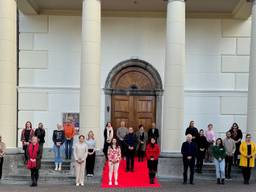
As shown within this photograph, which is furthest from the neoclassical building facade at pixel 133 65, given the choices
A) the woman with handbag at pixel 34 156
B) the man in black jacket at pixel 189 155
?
the woman with handbag at pixel 34 156

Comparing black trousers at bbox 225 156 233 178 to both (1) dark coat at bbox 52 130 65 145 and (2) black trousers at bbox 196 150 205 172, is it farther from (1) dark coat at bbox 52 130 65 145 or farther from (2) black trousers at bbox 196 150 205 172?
(1) dark coat at bbox 52 130 65 145

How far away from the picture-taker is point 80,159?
1509 centimetres

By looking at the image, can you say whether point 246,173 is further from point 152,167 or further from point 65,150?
point 65,150

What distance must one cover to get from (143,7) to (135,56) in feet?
7.10

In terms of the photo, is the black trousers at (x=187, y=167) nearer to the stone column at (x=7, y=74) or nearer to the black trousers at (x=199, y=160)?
the black trousers at (x=199, y=160)

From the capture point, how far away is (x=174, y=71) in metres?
16.4

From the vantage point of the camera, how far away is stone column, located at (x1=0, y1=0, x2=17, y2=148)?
→ 16266 millimetres

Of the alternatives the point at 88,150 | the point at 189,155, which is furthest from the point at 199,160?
the point at 88,150

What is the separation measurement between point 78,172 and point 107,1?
25.1 ft

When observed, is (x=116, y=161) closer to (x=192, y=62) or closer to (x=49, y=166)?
(x=49, y=166)

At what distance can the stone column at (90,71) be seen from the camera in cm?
1628

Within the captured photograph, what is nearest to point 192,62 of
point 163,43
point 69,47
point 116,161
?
point 163,43

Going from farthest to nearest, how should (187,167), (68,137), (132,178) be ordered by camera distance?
(68,137) < (132,178) < (187,167)

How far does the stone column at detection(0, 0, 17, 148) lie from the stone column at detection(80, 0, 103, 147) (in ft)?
8.29
